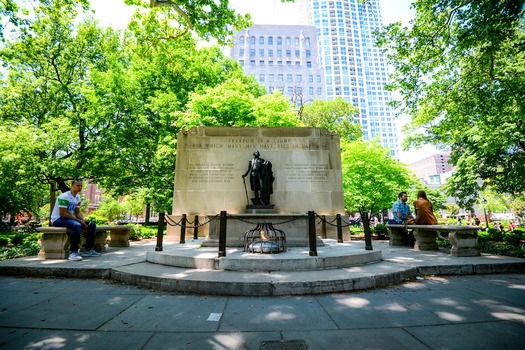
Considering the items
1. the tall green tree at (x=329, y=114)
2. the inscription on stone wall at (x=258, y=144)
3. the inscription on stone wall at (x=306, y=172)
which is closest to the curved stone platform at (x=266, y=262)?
the inscription on stone wall at (x=306, y=172)

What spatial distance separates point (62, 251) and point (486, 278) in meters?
10.3

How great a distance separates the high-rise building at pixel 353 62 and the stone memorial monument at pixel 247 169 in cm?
10464

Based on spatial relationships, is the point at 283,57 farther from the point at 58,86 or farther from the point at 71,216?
the point at 71,216

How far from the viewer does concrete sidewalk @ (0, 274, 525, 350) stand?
2.68 m

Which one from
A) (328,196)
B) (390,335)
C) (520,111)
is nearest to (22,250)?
(390,335)

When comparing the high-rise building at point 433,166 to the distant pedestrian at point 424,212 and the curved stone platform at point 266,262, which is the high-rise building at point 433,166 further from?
the curved stone platform at point 266,262

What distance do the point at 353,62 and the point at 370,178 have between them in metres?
112

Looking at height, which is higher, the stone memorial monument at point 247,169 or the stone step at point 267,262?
the stone memorial monument at point 247,169

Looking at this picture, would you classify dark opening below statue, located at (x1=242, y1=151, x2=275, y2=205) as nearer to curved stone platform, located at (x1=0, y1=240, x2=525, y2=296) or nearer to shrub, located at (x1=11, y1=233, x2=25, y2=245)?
curved stone platform, located at (x1=0, y1=240, x2=525, y2=296)

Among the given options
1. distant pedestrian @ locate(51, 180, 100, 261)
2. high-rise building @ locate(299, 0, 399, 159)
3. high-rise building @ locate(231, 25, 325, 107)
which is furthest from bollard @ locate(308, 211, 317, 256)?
high-rise building @ locate(299, 0, 399, 159)

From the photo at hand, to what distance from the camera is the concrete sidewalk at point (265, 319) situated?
2682mm

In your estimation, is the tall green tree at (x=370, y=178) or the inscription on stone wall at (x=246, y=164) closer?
the inscription on stone wall at (x=246, y=164)

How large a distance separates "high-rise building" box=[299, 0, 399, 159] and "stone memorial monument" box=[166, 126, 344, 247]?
105 meters

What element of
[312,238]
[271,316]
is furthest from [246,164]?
[271,316]
